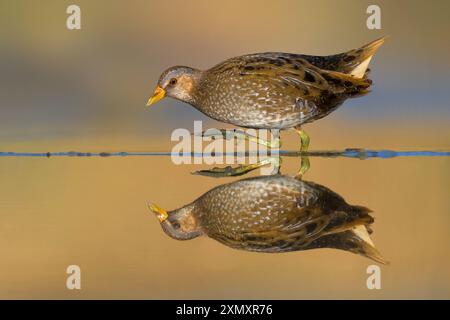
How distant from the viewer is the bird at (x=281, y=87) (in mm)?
6676

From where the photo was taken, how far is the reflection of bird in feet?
14.0

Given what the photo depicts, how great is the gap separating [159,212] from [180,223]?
1.19 feet

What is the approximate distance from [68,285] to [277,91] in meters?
3.25

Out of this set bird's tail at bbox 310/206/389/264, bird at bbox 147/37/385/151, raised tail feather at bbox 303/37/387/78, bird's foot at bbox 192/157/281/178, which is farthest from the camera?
raised tail feather at bbox 303/37/387/78

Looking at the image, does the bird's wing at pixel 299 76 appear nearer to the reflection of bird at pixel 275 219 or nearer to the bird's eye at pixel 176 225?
the reflection of bird at pixel 275 219

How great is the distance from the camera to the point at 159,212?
16.6 feet

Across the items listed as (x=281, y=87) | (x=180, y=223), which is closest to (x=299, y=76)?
(x=281, y=87)

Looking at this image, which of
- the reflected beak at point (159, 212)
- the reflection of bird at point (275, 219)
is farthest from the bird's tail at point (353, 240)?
the reflected beak at point (159, 212)

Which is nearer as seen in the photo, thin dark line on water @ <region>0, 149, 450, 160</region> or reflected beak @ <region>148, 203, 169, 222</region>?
reflected beak @ <region>148, 203, 169, 222</region>

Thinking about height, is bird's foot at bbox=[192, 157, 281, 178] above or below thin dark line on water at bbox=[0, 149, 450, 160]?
below

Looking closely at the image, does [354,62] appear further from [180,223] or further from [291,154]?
[180,223]

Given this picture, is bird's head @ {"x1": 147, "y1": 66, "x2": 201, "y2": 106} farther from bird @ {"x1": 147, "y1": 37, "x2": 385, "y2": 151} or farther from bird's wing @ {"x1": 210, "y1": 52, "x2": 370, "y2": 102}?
bird's wing @ {"x1": 210, "y1": 52, "x2": 370, "y2": 102}

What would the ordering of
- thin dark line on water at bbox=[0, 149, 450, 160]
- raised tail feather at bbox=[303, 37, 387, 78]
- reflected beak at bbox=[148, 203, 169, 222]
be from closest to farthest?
1. reflected beak at bbox=[148, 203, 169, 222]
2. raised tail feather at bbox=[303, 37, 387, 78]
3. thin dark line on water at bbox=[0, 149, 450, 160]

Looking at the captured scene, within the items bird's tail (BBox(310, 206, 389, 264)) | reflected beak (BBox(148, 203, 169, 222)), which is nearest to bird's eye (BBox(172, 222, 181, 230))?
reflected beak (BBox(148, 203, 169, 222))
